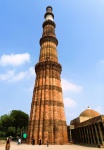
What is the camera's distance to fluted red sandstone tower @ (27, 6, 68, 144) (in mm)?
23203

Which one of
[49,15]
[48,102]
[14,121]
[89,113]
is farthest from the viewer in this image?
[14,121]

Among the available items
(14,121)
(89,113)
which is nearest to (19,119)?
(14,121)

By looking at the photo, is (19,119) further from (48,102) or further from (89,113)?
(48,102)

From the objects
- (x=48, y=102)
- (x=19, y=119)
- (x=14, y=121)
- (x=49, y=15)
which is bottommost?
(x=14, y=121)

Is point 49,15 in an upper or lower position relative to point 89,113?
upper

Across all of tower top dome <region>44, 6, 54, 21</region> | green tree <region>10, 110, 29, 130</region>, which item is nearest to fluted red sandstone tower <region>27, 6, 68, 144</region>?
tower top dome <region>44, 6, 54, 21</region>

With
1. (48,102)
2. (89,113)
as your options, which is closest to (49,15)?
(48,102)

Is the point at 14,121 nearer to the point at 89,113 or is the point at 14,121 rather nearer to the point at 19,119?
the point at 19,119

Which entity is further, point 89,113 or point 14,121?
point 14,121

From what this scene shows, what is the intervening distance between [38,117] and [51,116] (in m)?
2.04

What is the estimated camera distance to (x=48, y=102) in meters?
25.2

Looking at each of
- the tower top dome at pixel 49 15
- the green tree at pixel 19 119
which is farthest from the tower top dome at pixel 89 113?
the tower top dome at pixel 49 15

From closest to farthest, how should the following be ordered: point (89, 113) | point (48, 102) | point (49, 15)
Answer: point (48, 102) < point (89, 113) < point (49, 15)

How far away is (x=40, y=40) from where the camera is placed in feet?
111
